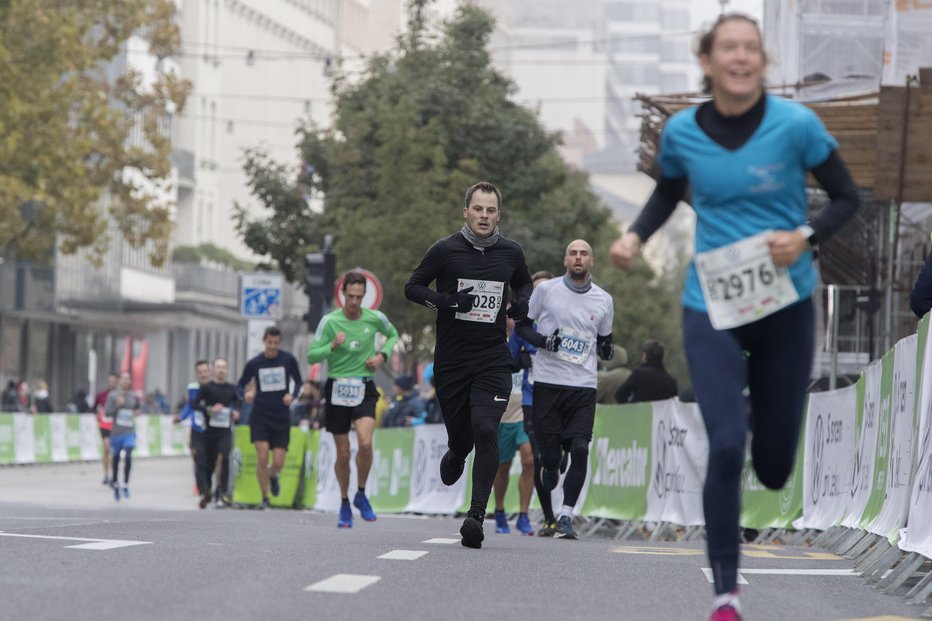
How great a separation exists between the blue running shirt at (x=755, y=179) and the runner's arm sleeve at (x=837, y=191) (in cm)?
6

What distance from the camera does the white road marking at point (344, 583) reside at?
8.08 metres

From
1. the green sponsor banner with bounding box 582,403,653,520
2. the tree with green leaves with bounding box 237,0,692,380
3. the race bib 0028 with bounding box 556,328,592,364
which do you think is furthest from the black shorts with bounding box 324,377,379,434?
the tree with green leaves with bounding box 237,0,692,380

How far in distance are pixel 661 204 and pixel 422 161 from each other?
3196cm

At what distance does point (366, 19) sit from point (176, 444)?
202 feet

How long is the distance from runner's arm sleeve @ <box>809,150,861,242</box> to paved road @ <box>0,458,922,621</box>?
61.1 inches

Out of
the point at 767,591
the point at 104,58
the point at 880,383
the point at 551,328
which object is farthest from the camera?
the point at 104,58

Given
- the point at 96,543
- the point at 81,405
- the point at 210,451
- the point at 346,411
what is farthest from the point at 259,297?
the point at 81,405

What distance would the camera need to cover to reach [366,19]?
121000 mm

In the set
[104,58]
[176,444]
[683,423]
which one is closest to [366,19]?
[176,444]

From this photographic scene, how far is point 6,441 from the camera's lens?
43.6m

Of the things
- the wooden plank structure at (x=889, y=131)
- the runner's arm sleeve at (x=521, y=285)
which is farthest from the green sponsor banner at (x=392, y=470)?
the runner's arm sleeve at (x=521, y=285)

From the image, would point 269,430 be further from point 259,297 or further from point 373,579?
point 373,579

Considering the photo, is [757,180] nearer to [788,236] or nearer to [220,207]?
[788,236]

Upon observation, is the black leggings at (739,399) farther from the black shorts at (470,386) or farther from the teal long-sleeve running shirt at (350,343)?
the teal long-sleeve running shirt at (350,343)
